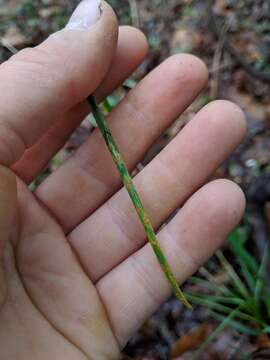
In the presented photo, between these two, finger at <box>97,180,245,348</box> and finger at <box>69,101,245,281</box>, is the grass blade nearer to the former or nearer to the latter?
finger at <box>97,180,245,348</box>

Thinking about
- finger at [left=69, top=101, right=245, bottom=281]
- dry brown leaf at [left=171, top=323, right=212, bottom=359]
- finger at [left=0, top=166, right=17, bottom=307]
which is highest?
finger at [left=0, top=166, right=17, bottom=307]

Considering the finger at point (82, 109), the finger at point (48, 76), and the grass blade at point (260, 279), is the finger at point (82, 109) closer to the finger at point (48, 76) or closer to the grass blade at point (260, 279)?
the finger at point (48, 76)

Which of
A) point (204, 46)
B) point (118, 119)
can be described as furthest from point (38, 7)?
point (118, 119)

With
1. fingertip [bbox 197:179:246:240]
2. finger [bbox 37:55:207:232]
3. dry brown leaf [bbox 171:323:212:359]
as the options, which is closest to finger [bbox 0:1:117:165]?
finger [bbox 37:55:207:232]

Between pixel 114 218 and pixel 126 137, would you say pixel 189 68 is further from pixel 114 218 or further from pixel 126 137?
pixel 114 218

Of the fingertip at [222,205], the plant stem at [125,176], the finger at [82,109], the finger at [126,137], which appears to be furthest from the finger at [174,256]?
the finger at [82,109]

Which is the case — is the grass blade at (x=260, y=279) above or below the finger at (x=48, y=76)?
below

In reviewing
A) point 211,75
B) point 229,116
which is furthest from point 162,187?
point 211,75

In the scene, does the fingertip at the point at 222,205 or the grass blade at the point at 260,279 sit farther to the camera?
the grass blade at the point at 260,279
